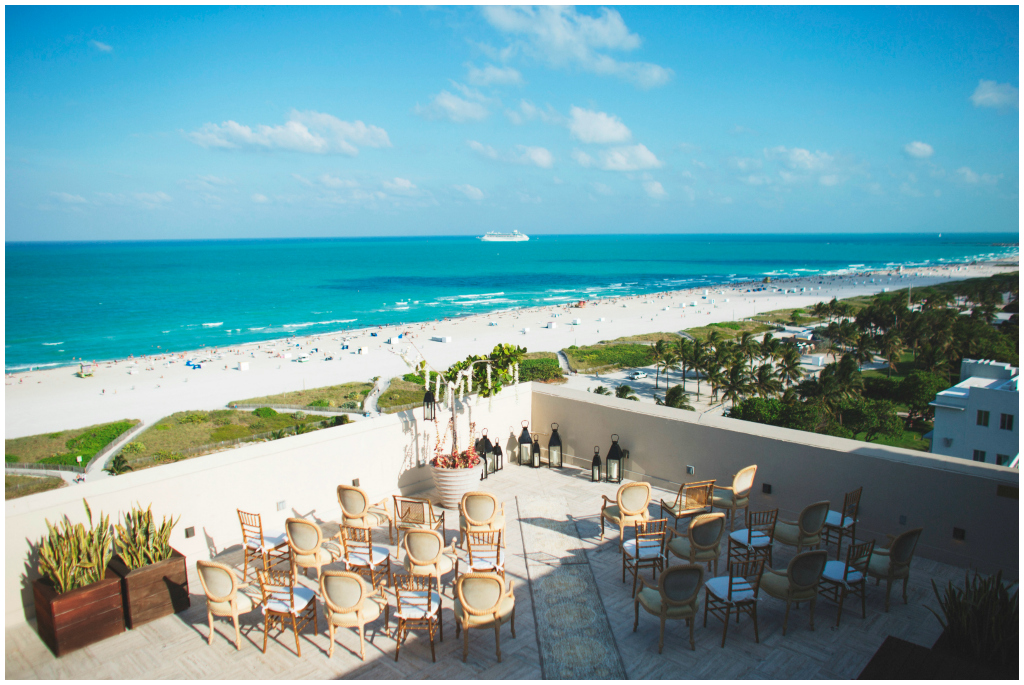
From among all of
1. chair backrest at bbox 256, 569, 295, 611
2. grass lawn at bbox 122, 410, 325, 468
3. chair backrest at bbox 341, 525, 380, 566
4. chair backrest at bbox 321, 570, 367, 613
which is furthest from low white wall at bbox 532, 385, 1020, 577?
grass lawn at bbox 122, 410, 325, 468

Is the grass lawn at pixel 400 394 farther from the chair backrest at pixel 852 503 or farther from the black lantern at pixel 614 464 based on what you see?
the chair backrest at pixel 852 503

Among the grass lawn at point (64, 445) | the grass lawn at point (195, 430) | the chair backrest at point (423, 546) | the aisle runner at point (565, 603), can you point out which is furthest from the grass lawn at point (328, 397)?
the chair backrest at point (423, 546)

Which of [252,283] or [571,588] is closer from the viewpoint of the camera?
[571,588]

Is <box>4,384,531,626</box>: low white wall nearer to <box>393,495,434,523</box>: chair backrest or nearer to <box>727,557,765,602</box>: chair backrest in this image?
<box>393,495,434,523</box>: chair backrest

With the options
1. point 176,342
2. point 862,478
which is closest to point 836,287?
point 176,342

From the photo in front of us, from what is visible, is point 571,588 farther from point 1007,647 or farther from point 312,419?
point 312,419
